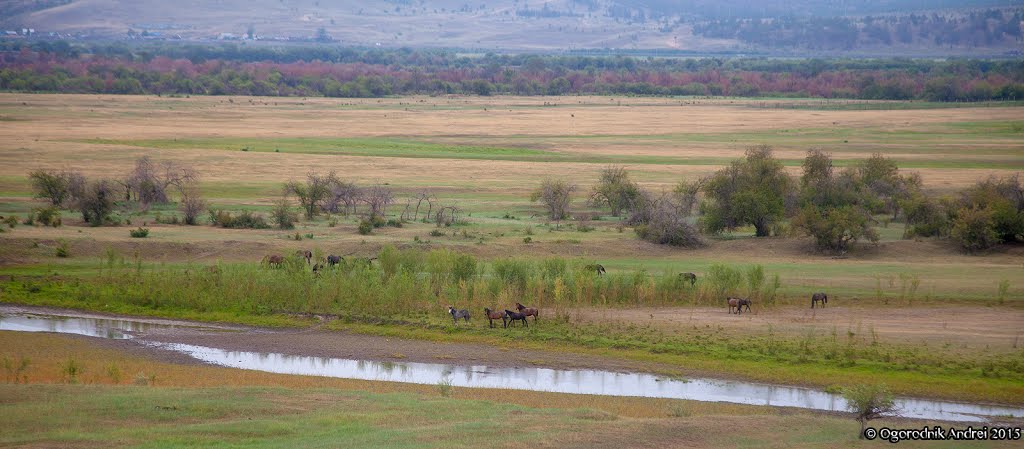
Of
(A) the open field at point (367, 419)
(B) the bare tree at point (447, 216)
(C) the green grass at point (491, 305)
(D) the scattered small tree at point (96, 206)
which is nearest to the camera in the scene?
(A) the open field at point (367, 419)

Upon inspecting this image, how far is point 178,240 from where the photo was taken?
41062mm

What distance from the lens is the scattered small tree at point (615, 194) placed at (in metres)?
52.4

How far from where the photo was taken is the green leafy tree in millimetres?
45188

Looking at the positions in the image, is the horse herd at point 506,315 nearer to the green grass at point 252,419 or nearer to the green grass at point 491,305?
the green grass at point 491,305

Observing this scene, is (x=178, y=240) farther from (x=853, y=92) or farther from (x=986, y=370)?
(x=853, y=92)

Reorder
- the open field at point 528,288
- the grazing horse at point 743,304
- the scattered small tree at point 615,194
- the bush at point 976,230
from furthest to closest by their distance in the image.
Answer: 1. the scattered small tree at point 615,194
2. the bush at point 976,230
3. the grazing horse at point 743,304
4. the open field at point 528,288

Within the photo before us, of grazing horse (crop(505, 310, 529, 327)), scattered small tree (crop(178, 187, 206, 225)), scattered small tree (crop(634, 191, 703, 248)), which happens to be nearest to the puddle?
grazing horse (crop(505, 310, 529, 327))

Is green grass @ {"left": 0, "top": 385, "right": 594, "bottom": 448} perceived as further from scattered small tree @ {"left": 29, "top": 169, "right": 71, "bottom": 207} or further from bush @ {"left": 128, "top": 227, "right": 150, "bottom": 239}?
scattered small tree @ {"left": 29, "top": 169, "right": 71, "bottom": 207}

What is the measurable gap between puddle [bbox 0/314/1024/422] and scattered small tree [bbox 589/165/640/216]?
25715 mm

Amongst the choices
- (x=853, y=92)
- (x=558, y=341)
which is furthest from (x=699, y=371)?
(x=853, y=92)

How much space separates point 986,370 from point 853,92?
408 ft

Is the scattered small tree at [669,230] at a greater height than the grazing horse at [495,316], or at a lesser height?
greater

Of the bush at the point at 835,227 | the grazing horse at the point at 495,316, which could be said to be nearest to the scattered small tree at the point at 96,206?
the grazing horse at the point at 495,316

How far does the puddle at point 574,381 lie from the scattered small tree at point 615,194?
2571 cm
